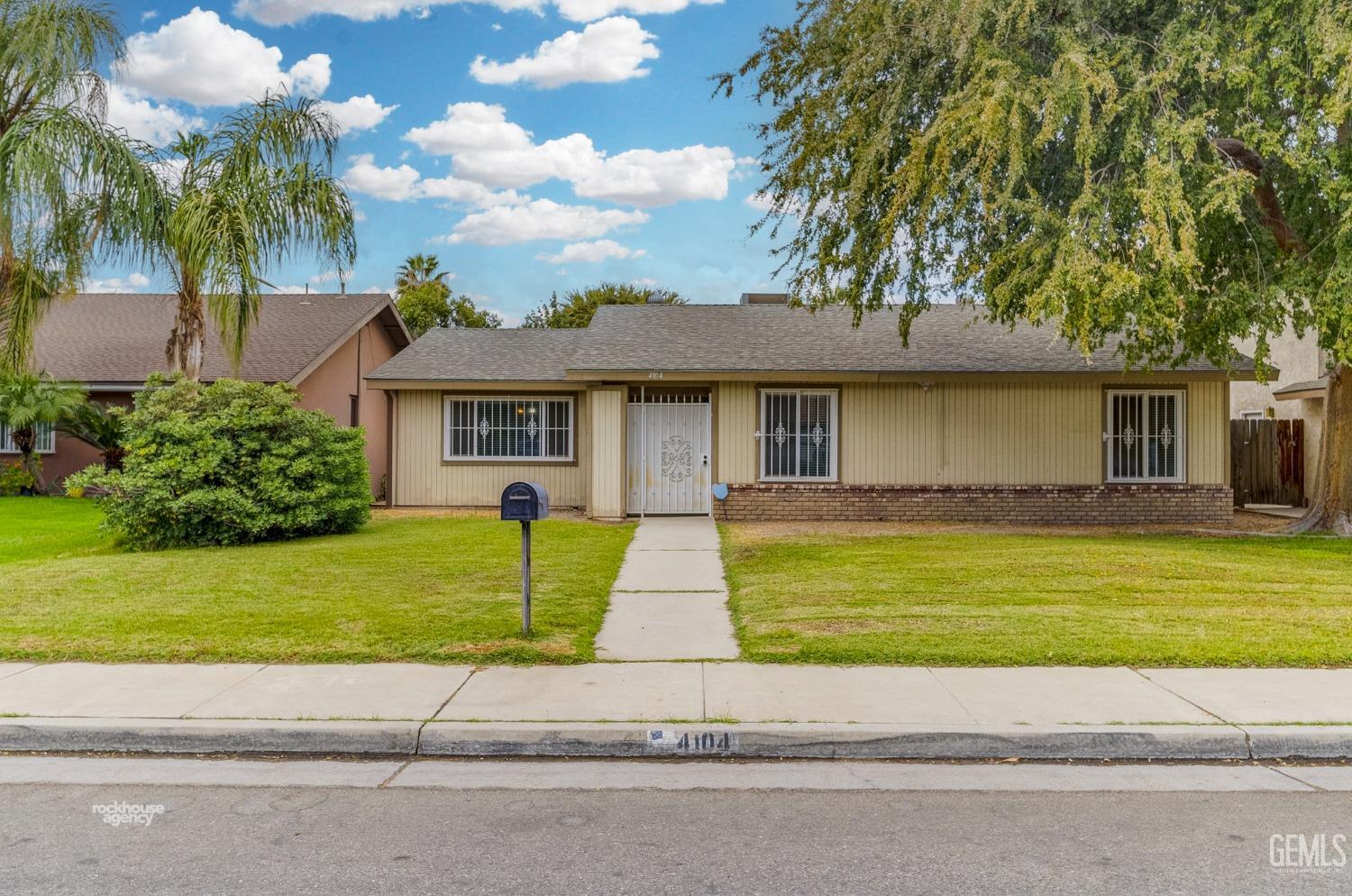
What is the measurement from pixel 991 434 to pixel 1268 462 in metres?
7.72

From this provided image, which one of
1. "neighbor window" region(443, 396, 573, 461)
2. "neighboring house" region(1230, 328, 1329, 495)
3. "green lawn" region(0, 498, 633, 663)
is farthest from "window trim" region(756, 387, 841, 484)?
"neighboring house" region(1230, 328, 1329, 495)

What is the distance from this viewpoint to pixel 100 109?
15273 millimetres

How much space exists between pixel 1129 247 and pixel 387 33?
15.1 m

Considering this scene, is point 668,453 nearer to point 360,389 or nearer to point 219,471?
point 219,471

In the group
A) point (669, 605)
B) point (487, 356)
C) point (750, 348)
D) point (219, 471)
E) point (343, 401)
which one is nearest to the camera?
point (669, 605)

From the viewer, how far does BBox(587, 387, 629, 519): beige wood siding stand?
55.4 feet

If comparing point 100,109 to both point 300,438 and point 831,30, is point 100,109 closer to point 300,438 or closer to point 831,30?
point 300,438

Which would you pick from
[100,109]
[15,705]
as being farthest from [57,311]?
[15,705]

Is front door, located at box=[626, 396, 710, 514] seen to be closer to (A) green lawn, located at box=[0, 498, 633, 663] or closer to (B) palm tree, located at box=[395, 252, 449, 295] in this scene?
(A) green lawn, located at box=[0, 498, 633, 663]

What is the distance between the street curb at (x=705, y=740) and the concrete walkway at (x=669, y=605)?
67.4 inches

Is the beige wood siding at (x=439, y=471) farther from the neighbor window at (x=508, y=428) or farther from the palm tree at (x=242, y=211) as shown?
the palm tree at (x=242, y=211)

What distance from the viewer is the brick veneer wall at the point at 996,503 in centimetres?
1695

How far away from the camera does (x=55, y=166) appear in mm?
14047

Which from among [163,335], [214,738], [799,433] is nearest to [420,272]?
[163,335]
